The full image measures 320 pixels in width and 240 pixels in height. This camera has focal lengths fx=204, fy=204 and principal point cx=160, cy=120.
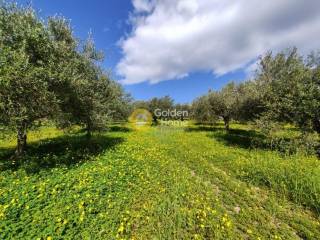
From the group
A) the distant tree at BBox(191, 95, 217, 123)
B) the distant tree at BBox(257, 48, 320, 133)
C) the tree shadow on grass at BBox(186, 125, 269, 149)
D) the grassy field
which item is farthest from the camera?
the distant tree at BBox(191, 95, 217, 123)

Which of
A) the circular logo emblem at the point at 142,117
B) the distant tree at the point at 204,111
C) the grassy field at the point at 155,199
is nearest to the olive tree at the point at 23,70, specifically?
the grassy field at the point at 155,199

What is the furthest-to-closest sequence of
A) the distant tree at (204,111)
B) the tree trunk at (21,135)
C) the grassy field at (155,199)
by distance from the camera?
the distant tree at (204,111), the tree trunk at (21,135), the grassy field at (155,199)

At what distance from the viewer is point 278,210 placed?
715cm

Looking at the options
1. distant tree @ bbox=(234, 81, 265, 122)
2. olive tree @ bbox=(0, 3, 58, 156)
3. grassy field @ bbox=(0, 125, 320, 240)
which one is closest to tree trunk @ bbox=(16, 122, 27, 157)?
olive tree @ bbox=(0, 3, 58, 156)

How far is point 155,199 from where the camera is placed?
297 inches

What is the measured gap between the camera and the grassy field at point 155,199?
5766 mm

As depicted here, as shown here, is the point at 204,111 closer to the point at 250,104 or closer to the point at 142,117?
the point at 250,104

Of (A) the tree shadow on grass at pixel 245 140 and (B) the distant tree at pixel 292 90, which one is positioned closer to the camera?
(B) the distant tree at pixel 292 90

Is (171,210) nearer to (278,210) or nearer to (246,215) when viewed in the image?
(246,215)

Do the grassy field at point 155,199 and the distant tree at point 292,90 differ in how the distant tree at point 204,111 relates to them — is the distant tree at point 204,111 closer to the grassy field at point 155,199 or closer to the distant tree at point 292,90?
the distant tree at point 292,90

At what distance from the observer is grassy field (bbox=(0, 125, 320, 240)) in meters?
5.77

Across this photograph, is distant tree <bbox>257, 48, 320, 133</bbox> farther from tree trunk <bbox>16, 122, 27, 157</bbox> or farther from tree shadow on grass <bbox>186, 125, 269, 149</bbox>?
tree trunk <bbox>16, 122, 27, 157</bbox>

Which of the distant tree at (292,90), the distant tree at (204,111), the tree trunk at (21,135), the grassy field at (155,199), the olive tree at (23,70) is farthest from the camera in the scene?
the distant tree at (204,111)

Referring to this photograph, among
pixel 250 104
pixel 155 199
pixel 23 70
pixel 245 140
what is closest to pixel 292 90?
pixel 250 104
